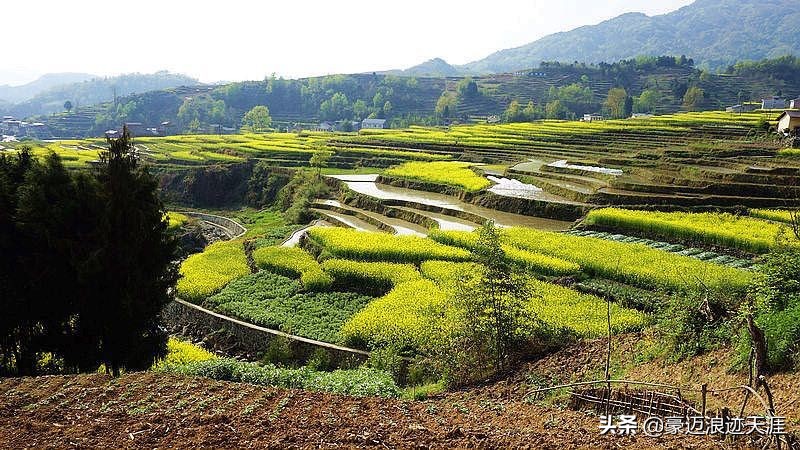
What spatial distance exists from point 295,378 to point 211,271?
46.1 feet

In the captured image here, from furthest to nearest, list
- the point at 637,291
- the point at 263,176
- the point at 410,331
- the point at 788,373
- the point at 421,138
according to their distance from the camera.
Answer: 1. the point at 421,138
2. the point at 263,176
3. the point at 637,291
4. the point at 410,331
5. the point at 788,373

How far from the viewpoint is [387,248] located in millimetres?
23078

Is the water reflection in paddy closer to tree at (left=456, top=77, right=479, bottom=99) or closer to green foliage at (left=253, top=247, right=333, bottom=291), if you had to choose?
green foliage at (left=253, top=247, right=333, bottom=291)

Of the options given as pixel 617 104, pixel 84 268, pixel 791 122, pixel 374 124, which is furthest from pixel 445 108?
pixel 84 268

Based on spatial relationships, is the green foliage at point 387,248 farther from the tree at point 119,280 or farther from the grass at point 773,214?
the grass at point 773,214

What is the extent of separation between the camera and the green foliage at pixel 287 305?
17.8 m

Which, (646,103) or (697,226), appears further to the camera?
(646,103)

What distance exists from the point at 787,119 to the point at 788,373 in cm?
4211

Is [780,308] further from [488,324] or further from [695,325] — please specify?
[488,324]

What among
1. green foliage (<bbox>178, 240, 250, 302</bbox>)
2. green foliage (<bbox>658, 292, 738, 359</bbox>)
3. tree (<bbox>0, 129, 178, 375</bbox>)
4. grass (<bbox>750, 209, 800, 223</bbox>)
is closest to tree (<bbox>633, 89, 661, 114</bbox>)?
grass (<bbox>750, 209, 800, 223</bbox>)

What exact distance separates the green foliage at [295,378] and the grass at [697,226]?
1500 cm

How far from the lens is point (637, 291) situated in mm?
17031

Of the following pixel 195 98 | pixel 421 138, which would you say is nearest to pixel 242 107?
pixel 195 98

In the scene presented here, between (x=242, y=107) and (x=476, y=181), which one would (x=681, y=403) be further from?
(x=242, y=107)
